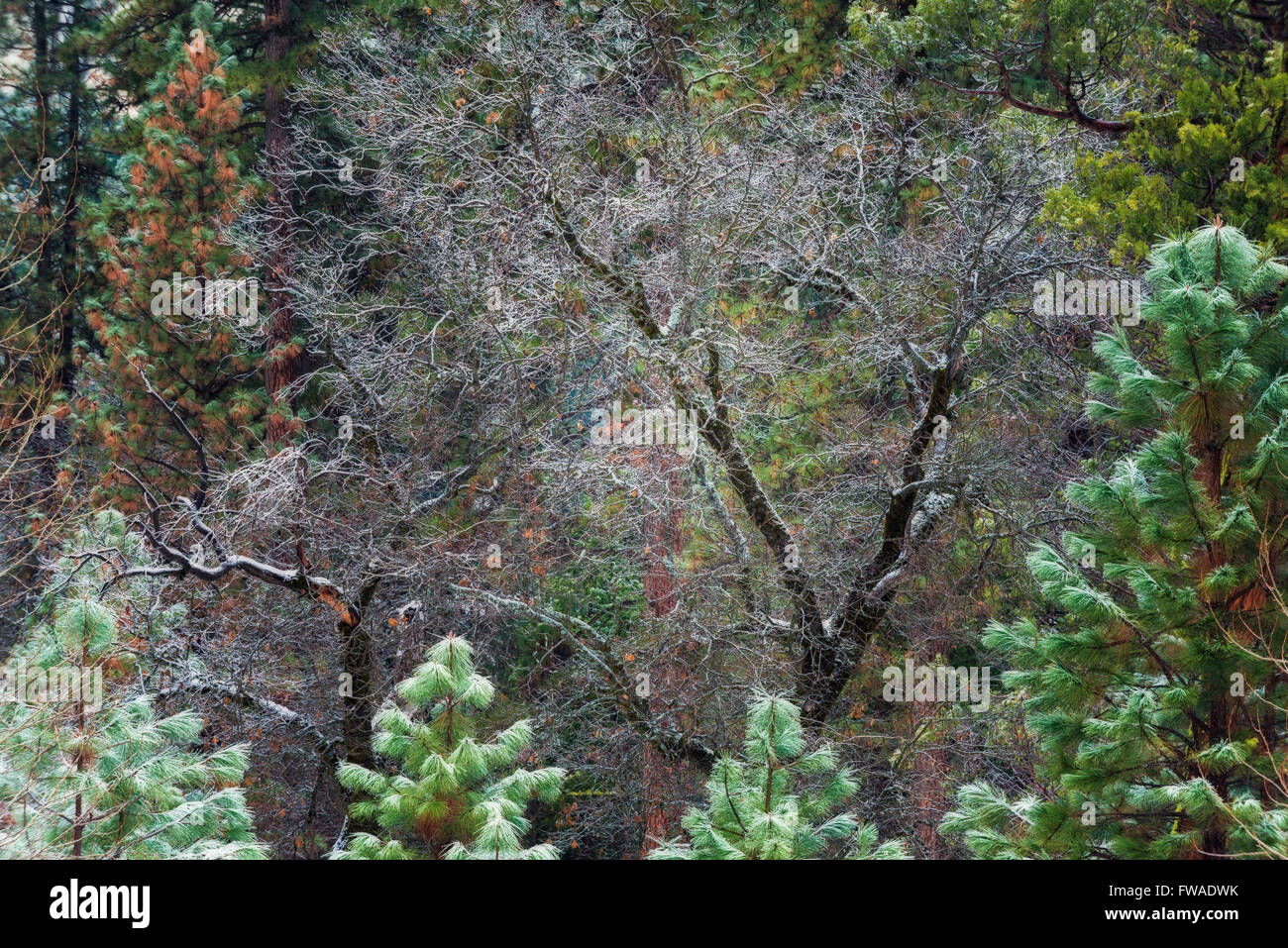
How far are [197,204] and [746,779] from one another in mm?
11833

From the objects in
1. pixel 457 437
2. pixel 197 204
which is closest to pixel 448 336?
pixel 457 437

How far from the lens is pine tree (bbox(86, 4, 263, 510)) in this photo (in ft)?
46.5

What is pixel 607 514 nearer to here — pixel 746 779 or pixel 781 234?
pixel 781 234

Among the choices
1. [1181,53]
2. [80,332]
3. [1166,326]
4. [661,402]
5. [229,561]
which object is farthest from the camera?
[80,332]

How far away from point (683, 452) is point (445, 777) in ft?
15.5

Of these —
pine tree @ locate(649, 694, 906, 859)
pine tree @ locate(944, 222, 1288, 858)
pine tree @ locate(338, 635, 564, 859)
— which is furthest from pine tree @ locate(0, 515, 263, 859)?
pine tree @ locate(944, 222, 1288, 858)

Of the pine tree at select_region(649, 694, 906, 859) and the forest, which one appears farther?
the forest

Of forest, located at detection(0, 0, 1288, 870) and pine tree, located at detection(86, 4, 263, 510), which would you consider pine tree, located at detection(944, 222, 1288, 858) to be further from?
pine tree, located at detection(86, 4, 263, 510)

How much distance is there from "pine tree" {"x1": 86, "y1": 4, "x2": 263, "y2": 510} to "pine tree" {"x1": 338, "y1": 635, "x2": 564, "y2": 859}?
355 inches

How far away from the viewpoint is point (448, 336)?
13531 millimetres

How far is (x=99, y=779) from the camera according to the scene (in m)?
5.48

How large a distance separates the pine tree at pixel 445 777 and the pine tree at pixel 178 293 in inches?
355

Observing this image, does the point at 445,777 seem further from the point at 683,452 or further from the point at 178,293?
the point at 178,293

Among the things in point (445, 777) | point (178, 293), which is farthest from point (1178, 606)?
point (178, 293)
